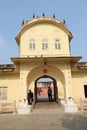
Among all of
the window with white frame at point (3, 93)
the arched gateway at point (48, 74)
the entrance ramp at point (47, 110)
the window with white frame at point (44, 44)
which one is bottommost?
the entrance ramp at point (47, 110)

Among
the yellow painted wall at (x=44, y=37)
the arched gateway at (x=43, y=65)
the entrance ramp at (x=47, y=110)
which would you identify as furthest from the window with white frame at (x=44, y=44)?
the entrance ramp at (x=47, y=110)

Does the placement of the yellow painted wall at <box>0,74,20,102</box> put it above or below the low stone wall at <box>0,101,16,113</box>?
above

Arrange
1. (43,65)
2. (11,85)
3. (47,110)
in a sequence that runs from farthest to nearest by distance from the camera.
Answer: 1. (11,85)
2. (43,65)
3. (47,110)

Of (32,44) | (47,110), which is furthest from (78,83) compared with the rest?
(32,44)

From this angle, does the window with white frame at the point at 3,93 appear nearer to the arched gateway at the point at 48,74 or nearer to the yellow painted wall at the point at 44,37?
the arched gateway at the point at 48,74

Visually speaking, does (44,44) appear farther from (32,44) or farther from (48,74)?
(48,74)

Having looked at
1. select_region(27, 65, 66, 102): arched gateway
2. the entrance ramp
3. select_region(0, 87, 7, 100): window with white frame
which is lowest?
the entrance ramp

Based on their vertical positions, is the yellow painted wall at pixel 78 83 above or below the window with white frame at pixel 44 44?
below

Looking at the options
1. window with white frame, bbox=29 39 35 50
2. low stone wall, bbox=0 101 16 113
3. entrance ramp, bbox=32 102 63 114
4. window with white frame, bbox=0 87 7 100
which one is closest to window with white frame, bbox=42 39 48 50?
window with white frame, bbox=29 39 35 50

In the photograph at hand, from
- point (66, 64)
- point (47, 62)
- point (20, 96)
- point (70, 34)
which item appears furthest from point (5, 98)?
point (70, 34)

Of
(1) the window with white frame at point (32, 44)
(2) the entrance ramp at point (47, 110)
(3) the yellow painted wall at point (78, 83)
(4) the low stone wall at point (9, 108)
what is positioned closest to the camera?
(2) the entrance ramp at point (47, 110)

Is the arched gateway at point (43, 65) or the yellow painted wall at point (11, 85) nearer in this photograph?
the arched gateway at point (43, 65)

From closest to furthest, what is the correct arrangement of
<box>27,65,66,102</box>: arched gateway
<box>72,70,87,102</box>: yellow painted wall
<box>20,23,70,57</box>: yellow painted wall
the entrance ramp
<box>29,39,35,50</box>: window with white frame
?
the entrance ramp, <box>72,70,87,102</box>: yellow painted wall, <box>27,65,66,102</box>: arched gateway, <box>20,23,70,57</box>: yellow painted wall, <box>29,39,35,50</box>: window with white frame

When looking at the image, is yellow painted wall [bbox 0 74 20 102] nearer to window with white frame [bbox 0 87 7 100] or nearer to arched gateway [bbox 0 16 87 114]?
arched gateway [bbox 0 16 87 114]
